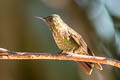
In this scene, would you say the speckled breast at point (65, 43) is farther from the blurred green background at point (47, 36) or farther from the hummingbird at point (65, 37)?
the blurred green background at point (47, 36)

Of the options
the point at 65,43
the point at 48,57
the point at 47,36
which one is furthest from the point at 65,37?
the point at 47,36

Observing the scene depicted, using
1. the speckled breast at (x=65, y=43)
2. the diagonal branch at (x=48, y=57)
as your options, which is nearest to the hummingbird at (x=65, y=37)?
the speckled breast at (x=65, y=43)

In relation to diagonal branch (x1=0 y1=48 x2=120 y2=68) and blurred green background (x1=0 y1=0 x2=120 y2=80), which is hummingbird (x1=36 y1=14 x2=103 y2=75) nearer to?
diagonal branch (x1=0 y1=48 x2=120 y2=68)

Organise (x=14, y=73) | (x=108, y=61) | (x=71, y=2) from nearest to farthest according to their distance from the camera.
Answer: (x=108, y=61) < (x=14, y=73) < (x=71, y=2)

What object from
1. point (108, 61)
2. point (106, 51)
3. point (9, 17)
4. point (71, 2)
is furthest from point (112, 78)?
point (108, 61)

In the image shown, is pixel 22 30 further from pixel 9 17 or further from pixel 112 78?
pixel 112 78

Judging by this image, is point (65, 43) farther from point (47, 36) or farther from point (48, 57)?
point (47, 36)


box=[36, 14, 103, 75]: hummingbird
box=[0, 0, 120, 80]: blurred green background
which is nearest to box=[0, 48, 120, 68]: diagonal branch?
box=[36, 14, 103, 75]: hummingbird

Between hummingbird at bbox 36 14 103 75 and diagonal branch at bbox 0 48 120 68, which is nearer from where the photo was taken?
diagonal branch at bbox 0 48 120 68
